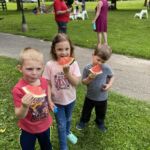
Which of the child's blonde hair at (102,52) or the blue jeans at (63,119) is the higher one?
the child's blonde hair at (102,52)

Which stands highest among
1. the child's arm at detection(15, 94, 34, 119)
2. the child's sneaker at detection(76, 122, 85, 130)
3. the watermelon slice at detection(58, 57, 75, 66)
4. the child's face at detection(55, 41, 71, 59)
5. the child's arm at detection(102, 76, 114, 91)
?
the child's face at detection(55, 41, 71, 59)

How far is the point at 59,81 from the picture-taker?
3.73m

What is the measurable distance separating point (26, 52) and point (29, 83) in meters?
0.28

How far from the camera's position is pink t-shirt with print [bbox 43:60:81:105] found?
12.2 feet

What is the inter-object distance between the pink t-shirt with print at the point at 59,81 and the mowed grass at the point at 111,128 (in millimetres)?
805

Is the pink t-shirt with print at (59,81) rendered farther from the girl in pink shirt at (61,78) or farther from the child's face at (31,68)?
the child's face at (31,68)

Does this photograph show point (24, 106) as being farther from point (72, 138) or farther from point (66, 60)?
point (72, 138)

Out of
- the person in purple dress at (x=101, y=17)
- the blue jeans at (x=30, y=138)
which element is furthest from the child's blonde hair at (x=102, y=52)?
the person in purple dress at (x=101, y=17)

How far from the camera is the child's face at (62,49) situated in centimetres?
363

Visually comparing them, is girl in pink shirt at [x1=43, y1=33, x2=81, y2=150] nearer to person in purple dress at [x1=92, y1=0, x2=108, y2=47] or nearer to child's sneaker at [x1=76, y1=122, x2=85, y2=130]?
child's sneaker at [x1=76, y1=122, x2=85, y2=130]

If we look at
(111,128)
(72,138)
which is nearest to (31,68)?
(72,138)

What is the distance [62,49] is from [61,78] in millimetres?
313

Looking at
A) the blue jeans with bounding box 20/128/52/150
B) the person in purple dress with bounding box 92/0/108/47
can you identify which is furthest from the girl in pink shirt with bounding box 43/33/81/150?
the person in purple dress with bounding box 92/0/108/47

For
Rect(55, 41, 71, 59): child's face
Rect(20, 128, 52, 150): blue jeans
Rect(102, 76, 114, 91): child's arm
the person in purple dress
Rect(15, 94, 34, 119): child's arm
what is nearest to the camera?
Rect(15, 94, 34, 119): child's arm
